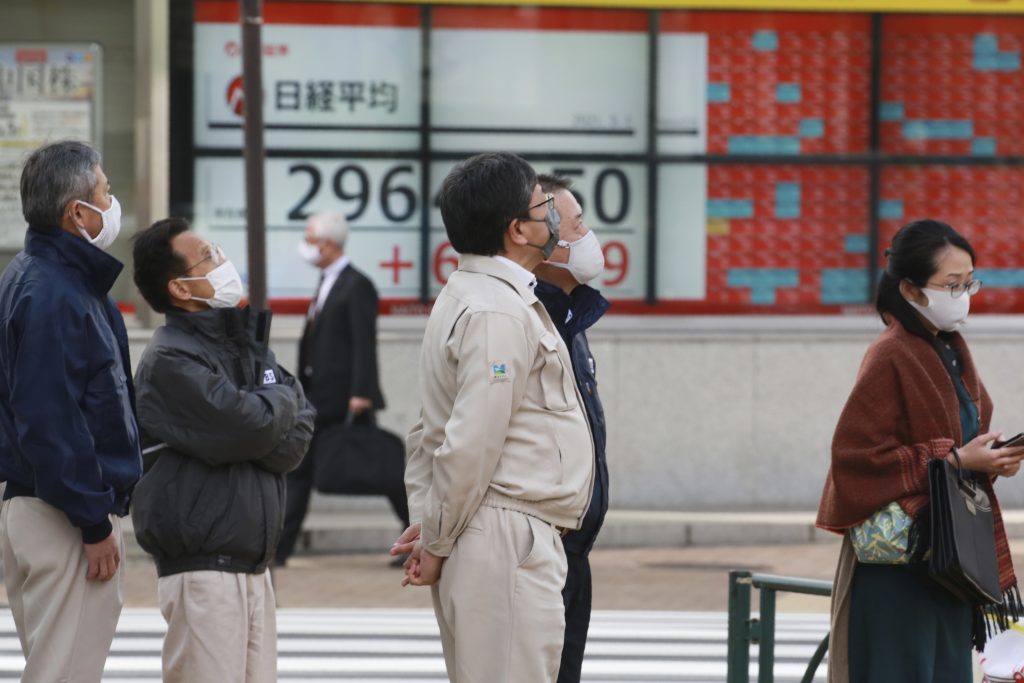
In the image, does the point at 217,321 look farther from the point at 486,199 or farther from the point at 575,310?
the point at 486,199

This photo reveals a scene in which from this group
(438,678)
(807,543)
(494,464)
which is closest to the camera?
(494,464)

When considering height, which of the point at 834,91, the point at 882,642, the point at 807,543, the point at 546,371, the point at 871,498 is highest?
the point at 834,91

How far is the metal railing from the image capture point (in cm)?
566

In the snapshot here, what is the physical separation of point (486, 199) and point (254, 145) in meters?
5.02

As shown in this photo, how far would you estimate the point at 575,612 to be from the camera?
4.79 meters

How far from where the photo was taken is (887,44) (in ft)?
40.6

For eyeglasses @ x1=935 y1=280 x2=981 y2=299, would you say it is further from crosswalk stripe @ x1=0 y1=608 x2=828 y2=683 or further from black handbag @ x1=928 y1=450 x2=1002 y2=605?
crosswalk stripe @ x1=0 y1=608 x2=828 y2=683

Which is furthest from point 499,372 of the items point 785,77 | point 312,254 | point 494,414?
point 785,77

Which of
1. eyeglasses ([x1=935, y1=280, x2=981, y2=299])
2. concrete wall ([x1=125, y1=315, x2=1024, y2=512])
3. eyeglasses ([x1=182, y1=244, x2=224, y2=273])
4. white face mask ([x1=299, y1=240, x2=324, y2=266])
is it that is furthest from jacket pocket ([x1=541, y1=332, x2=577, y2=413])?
concrete wall ([x1=125, y1=315, x2=1024, y2=512])

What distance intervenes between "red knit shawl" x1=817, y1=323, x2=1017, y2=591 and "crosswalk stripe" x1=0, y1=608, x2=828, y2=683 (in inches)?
86.4

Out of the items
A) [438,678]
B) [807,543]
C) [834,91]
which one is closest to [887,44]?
[834,91]

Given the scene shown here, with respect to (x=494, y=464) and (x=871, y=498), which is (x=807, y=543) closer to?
(x=871, y=498)

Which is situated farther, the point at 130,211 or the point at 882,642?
the point at 130,211

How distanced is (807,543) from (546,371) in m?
7.38
